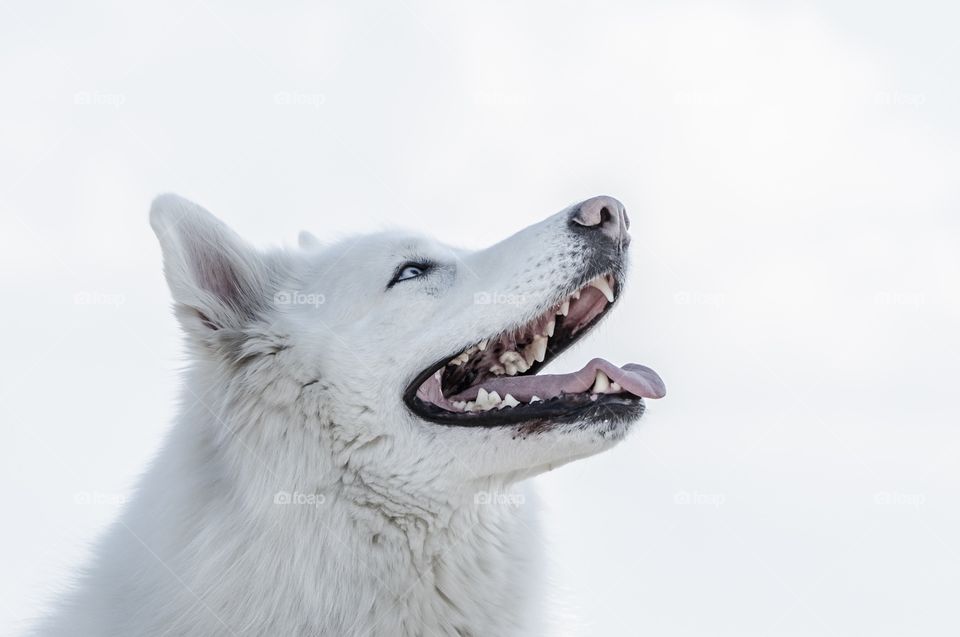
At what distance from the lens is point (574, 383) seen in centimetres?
458

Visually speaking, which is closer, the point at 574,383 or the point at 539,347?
the point at 574,383

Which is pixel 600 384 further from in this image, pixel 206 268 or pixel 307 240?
pixel 307 240

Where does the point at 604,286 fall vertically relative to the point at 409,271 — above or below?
above

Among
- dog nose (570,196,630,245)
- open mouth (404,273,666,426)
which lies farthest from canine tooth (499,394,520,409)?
dog nose (570,196,630,245)

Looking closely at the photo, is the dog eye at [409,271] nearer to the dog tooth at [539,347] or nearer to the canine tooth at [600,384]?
the dog tooth at [539,347]

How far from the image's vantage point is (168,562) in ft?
14.3
